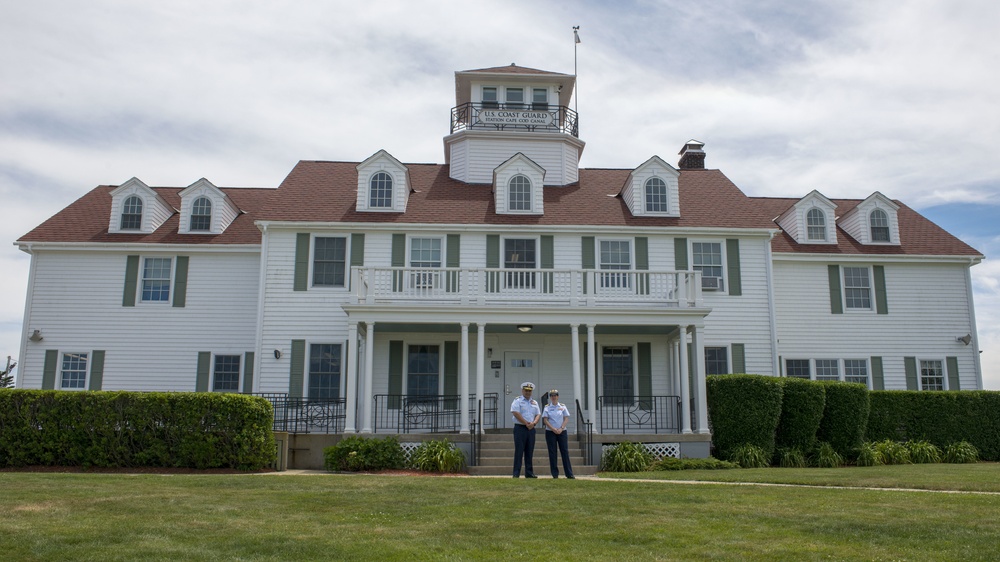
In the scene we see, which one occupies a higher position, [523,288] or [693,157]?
[693,157]

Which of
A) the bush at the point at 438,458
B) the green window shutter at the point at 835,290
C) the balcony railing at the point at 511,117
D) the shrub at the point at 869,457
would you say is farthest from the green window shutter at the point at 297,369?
the green window shutter at the point at 835,290

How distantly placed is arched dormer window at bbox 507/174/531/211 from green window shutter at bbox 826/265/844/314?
8.66m

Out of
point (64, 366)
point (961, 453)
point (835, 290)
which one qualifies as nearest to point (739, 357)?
point (835, 290)

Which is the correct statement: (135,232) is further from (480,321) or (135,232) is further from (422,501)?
(422,501)

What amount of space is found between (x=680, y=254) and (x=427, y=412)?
8.03m

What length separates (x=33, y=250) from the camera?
2328 centimetres

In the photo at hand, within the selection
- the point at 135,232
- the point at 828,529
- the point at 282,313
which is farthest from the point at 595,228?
the point at 828,529

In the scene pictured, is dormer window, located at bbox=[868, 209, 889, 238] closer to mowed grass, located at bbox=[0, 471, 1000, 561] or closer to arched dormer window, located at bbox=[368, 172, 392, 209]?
arched dormer window, located at bbox=[368, 172, 392, 209]

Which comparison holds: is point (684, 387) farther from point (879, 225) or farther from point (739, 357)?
point (879, 225)

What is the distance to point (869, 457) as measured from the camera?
18344mm

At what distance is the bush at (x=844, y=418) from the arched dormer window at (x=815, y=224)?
6845mm

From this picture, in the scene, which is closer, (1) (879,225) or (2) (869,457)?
(2) (869,457)

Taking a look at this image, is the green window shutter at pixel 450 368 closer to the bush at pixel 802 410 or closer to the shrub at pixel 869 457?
the bush at pixel 802 410

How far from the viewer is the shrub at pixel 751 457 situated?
1781cm
